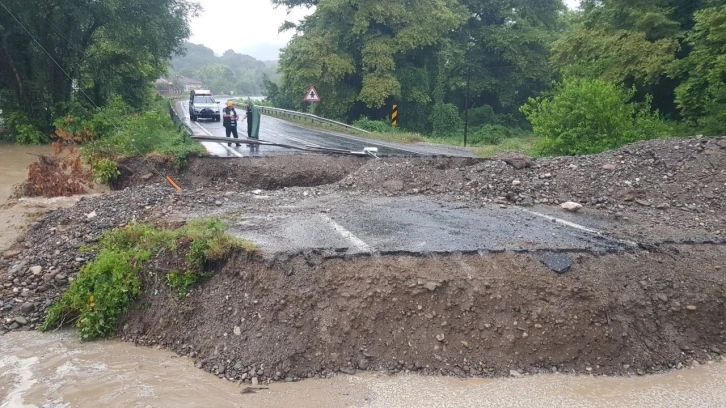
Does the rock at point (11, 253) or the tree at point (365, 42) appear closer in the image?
the rock at point (11, 253)

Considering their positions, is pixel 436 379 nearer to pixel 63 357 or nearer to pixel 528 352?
pixel 528 352

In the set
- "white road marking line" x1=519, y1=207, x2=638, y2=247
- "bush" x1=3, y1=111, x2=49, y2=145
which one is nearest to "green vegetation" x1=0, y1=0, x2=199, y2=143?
"bush" x1=3, y1=111, x2=49, y2=145

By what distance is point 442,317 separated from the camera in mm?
5805

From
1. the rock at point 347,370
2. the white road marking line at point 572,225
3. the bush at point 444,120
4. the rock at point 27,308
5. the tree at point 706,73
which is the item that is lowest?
the rock at point 27,308

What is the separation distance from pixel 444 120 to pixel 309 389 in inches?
1235

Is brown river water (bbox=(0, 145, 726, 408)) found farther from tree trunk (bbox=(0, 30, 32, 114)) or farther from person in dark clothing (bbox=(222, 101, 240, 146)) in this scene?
tree trunk (bbox=(0, 30, 32, 114))

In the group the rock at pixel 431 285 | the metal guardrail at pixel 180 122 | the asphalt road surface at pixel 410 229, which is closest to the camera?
the rock at pixel 431 285

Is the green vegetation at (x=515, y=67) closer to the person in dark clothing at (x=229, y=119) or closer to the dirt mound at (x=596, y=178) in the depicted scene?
the dirt mound at (x=596, y=178)

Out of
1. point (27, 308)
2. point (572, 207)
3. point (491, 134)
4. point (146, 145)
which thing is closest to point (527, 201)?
point (572, 207)

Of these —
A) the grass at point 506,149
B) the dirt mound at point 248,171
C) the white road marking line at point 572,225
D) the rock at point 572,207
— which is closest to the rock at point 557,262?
the white road marking line at point 572,225

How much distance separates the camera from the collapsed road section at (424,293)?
564 cm

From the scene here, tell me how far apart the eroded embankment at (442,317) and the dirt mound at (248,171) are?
6.50m

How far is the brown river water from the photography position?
508 centimetres

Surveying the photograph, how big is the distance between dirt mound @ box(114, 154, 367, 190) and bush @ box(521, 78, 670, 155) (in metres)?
5.70
